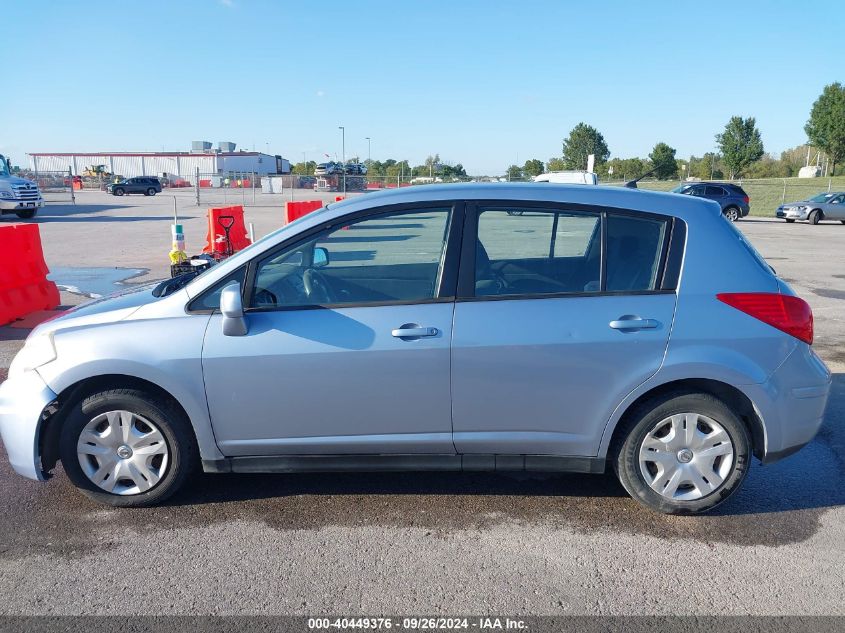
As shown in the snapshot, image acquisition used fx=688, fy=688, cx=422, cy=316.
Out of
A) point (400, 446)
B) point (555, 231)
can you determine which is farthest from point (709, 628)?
point (555, 231)

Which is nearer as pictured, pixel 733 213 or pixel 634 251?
pixel 634 251

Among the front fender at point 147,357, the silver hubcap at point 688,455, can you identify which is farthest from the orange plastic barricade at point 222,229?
the silver hubcap at point 688,455

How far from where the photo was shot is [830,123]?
188 ft

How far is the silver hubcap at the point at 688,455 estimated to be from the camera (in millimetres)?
3645

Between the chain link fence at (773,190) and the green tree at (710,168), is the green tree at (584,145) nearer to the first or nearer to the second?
the chain link fence at (773,190)

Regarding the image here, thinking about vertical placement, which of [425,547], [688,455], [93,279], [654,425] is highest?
[654,425]

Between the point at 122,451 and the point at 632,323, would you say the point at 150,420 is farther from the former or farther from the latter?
the point at 632,323

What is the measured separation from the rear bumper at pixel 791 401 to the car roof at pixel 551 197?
0.97 m

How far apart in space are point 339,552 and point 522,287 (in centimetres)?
166

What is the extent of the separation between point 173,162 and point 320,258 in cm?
9566

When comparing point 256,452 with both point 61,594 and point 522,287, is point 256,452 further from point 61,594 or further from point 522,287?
point 522,287

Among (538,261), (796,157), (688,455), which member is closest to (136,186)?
(538,261)

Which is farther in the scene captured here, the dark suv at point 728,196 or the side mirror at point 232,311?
the dark suv at point 728,196

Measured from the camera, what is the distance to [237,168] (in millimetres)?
93438
